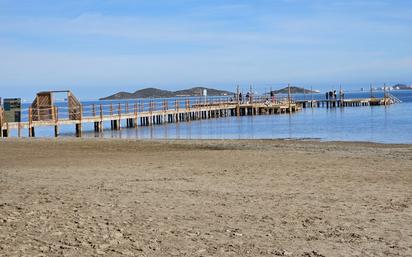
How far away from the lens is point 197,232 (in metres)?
6.77

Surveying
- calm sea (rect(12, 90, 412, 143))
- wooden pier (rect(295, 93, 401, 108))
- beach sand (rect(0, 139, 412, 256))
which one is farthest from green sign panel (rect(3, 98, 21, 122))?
wooden pier (rect(295, 93, 401, 108))

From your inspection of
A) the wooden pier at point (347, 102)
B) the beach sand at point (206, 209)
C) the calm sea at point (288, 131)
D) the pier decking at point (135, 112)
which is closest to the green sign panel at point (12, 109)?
the pier decking at point (135, 112)

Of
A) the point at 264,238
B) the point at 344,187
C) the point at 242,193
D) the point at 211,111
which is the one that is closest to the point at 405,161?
the point at 344,187

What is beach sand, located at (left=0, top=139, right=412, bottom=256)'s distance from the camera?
6.17 m

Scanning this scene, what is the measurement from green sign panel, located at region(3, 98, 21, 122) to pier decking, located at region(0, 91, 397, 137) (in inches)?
15.9

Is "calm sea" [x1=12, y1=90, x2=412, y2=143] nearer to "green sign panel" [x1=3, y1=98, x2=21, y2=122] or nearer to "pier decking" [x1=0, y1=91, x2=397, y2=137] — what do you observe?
"pier decking" [x1=0, y1=91, x2=397, y2=137]

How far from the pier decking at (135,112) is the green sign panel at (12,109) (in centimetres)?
40

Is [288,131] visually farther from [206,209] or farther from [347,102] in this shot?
[347,102]

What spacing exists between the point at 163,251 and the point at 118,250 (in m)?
0.43

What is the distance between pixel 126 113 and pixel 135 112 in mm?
904

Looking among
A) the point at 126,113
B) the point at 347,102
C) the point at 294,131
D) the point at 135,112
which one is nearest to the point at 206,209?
the point at 294,131

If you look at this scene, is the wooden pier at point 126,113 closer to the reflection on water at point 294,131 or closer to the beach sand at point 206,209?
the reflection on water at point 294,131

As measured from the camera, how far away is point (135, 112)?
161 ft

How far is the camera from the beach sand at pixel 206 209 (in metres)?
6.17
